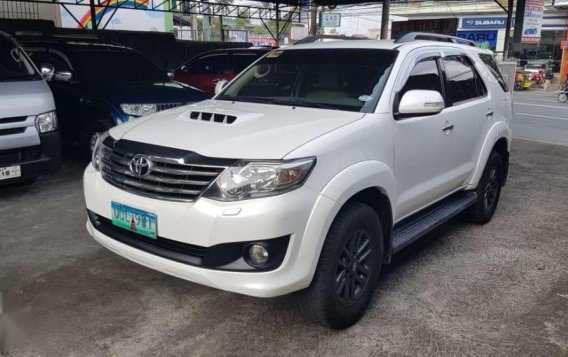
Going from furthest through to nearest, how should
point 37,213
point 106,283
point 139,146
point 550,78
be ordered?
1. point 550,78
2. point 37,213
3. point 106,283
4. point 139,146

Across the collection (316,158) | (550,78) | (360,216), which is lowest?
(550,78)

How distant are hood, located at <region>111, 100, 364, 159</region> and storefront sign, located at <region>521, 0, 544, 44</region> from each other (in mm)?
20251

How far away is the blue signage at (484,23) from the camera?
31916mm

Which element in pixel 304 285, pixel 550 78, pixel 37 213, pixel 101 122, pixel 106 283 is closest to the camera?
pixel 304 285

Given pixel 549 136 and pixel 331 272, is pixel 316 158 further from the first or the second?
pixel 549 136

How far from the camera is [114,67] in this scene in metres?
7.50

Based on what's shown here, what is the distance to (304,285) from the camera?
271cm

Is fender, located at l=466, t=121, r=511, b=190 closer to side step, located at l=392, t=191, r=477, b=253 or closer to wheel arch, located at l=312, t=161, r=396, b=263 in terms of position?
side step, located at l=392, t=191, r=477, b=253

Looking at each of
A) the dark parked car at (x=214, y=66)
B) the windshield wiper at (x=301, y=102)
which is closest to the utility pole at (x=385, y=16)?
the dark parked car at (x=214, y=66)

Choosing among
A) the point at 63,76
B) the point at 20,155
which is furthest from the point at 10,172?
the point at 63,76

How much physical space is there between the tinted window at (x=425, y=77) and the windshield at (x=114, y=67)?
473 cm

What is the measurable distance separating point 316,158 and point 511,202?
3959 mm

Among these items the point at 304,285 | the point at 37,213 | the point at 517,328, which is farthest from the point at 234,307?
the point at 37,213

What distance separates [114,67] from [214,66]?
11.3ft
